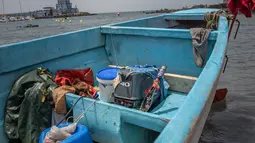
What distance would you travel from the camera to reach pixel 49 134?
73.7 inches

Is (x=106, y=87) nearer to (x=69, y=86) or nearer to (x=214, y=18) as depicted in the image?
(x=69, y=86)

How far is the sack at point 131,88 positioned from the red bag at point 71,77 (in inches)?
29.6

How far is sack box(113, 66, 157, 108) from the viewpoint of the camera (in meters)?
2.35

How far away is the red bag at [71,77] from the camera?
2.81 meters

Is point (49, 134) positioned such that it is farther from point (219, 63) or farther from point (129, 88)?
point (219, 63)

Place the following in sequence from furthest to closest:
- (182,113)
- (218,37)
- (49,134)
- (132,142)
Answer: (218,37), (132,142), (49,134), (182,113)

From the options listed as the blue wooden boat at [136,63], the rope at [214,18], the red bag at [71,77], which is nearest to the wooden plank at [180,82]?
the blue wooden boat at [136,63]

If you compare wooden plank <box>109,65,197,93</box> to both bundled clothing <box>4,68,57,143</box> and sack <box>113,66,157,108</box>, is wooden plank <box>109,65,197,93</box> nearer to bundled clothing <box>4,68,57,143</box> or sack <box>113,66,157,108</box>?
sack <box>113,66,157,108</box>

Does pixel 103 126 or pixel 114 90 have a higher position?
pixel 114 90

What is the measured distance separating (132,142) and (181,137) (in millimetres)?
1287

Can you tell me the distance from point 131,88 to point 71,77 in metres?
1.16

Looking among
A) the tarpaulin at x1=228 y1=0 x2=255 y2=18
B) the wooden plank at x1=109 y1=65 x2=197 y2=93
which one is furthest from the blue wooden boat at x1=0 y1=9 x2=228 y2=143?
the tarpaulin at x1=228 y1=0 x2=255 y2=18

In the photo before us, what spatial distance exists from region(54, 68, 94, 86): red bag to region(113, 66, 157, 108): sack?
29.6 inches

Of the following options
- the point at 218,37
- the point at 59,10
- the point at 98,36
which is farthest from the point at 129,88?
the point at 59,10
